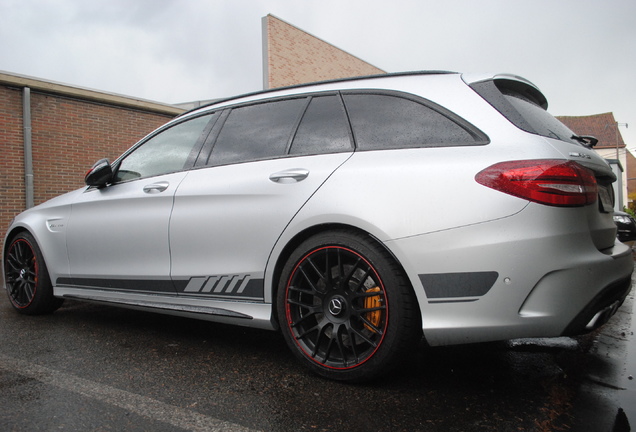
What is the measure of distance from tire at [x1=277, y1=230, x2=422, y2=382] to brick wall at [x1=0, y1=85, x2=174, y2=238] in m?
9.75

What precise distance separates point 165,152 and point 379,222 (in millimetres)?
1963

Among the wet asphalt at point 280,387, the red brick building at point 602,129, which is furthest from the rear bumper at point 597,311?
the red brick building at point 602,129

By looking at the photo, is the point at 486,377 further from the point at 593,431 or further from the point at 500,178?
the point at 500,178

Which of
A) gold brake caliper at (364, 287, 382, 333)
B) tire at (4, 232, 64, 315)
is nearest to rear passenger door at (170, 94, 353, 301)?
gold brake caliper at (364, 287, 382, 333)

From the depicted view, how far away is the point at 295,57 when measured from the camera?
20.5m

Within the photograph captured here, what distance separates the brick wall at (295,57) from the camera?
19.1 metres

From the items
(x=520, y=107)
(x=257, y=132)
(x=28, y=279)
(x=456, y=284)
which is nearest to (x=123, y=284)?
(x=28, y=279)

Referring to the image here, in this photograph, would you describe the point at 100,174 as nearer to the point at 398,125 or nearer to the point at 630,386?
the point at 398,125

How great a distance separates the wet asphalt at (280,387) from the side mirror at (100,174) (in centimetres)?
113

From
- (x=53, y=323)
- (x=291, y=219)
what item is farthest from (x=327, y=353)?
(x=53, y=323)

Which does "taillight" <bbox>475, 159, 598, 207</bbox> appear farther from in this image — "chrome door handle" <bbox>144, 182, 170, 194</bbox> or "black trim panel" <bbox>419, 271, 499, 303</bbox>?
"chrome door handle" <bbox>144, 182, 170, 194</bbox>

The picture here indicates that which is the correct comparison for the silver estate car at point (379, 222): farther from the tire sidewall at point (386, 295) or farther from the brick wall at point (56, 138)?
the brick wall at point (56, 138)

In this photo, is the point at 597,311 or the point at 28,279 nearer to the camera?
the point at 597,311

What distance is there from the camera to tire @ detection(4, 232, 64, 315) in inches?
164
